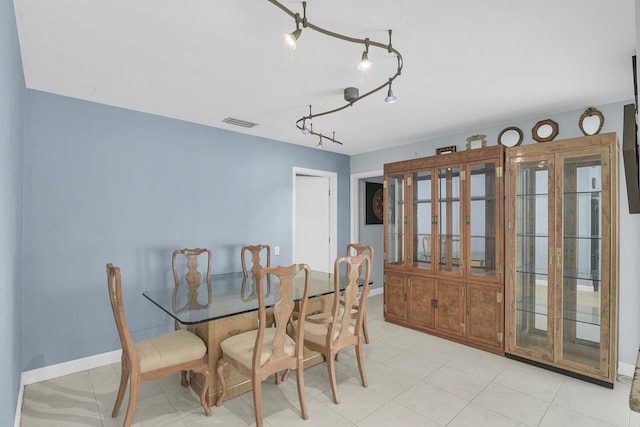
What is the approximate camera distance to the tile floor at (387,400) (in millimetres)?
2293

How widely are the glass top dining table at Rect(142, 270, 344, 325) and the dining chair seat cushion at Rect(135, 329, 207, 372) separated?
0.23 meters

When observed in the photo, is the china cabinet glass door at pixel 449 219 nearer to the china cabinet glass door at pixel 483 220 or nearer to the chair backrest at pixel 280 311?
the china cabinet glass door at pixel 483 220

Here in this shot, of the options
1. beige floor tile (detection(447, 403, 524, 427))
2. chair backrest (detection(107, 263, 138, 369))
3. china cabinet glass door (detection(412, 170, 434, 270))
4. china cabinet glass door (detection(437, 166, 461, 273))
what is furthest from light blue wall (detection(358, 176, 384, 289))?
chair backrest (detection(107, 263, 138, 369))

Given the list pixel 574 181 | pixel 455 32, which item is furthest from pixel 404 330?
pixel 455 32

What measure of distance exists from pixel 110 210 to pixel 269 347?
2191 millimetres

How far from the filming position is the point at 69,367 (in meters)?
2.98

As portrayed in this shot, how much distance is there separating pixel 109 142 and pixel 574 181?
4459 mm

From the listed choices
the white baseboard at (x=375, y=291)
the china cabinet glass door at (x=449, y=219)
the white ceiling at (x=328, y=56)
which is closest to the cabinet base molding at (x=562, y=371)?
the china cabinet glass door at (x=449, y=219)

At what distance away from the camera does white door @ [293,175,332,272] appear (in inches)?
213

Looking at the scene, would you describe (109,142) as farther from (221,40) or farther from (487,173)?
(487,173)

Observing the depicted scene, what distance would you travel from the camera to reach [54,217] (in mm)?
2934

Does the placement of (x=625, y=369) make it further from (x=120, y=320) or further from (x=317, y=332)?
(x=120, y=320)

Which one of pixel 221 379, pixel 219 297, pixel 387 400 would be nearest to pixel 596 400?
pixel 387 400

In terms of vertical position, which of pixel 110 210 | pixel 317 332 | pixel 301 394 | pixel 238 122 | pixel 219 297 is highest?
pixel 238 122
